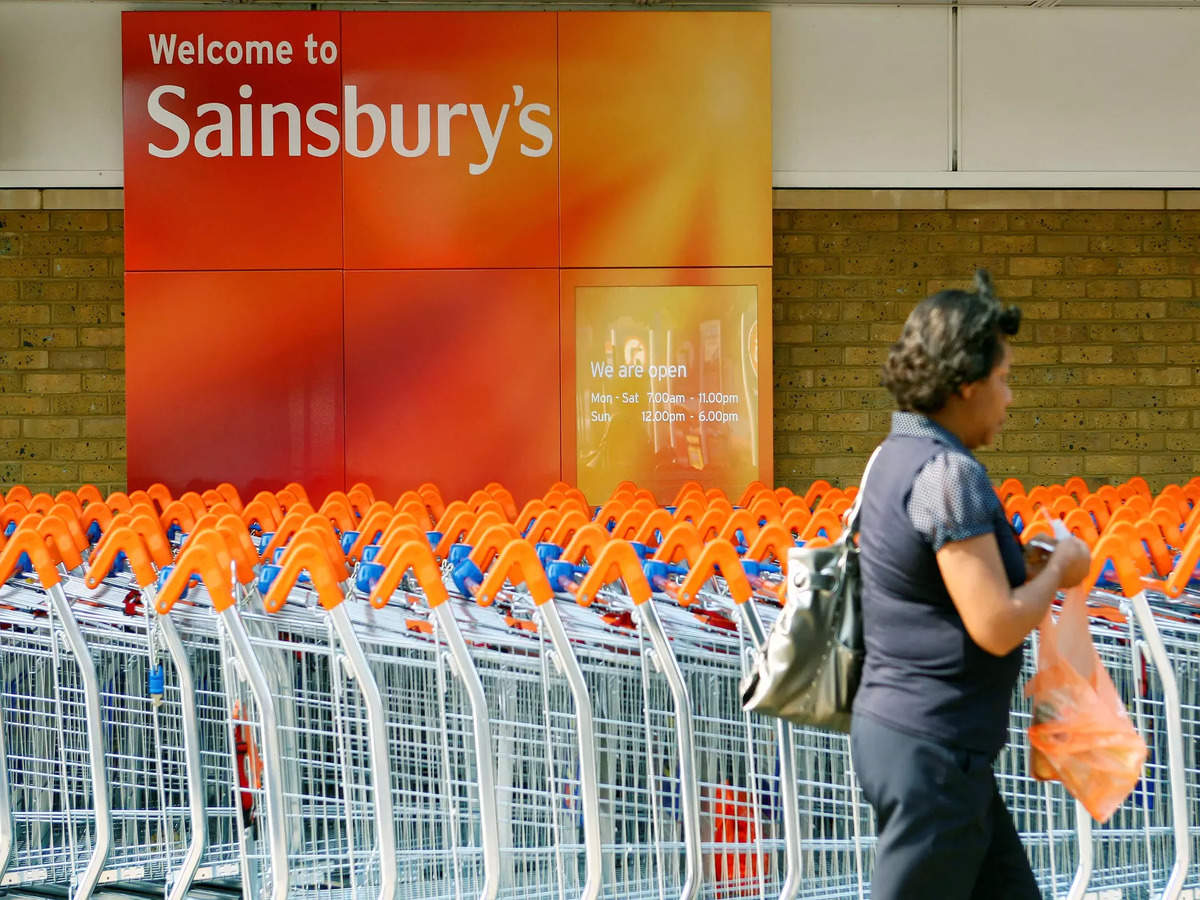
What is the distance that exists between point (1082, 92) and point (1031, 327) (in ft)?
4.45

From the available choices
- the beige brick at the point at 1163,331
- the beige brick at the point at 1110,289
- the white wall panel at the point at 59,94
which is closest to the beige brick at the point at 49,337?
the white wall panel at the point at 59,94

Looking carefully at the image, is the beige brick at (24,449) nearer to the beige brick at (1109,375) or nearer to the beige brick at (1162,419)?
the beige brick at (1109,375)

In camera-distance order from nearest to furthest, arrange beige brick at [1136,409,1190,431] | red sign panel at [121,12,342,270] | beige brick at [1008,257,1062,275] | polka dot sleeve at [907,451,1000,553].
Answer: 1. polka dot sleeve at [907,451,1000,553]
2. red sign panel at [121,12,342,270]
3. beige brick at [1008,257,1062,275]
4. beige brick at [1136,409,1190,431]

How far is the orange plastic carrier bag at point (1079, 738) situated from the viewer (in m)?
2.08

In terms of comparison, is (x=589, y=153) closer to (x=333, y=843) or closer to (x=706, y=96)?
(x=706, y=96)

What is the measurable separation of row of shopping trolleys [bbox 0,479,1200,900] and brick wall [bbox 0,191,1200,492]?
3893mm

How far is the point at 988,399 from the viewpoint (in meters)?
1.97

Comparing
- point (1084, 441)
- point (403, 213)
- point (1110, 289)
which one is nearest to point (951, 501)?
point (403, 213)

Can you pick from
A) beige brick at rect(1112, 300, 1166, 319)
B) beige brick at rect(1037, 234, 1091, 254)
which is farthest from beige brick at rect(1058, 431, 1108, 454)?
beige brick at rect(1037, 234, 1091, 254)

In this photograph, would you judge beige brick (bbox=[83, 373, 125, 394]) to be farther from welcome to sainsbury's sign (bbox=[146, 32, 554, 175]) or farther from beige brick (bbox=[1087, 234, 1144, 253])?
beige brick (bbox=[1087, 234, 1144, 253])

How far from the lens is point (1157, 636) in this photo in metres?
2.90

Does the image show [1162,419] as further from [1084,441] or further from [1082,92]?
[1082,92]

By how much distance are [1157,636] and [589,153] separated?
4.45 meters

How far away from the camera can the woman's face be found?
1.95 metres
